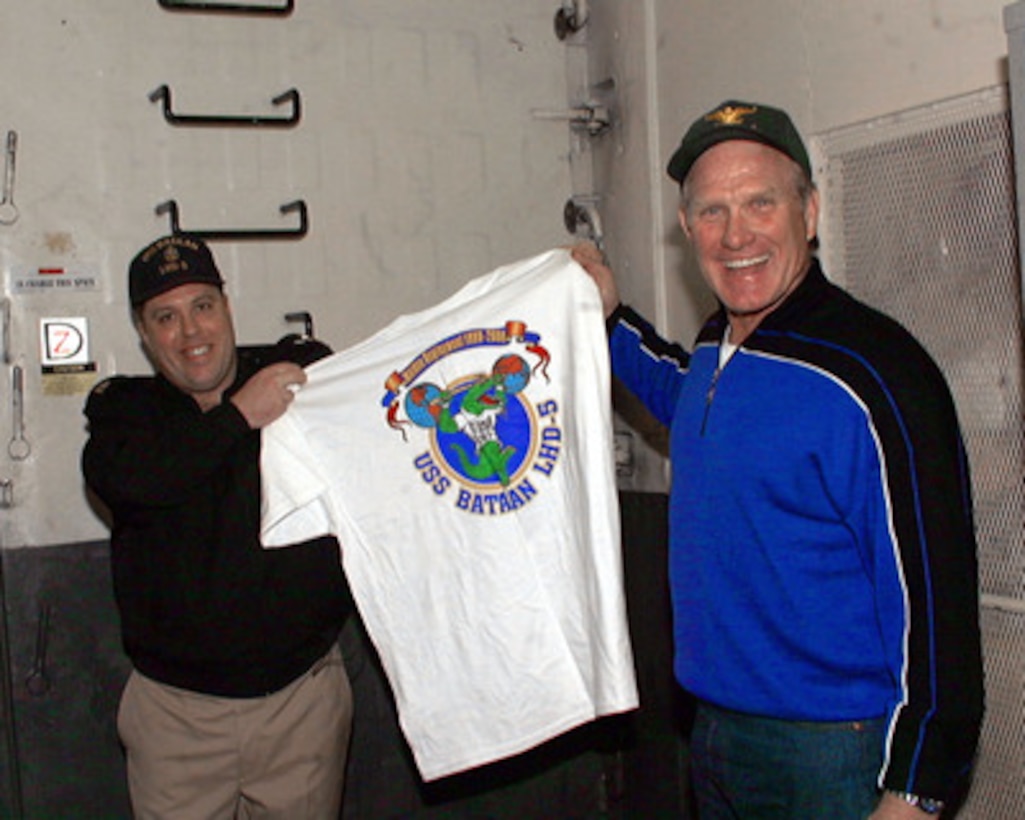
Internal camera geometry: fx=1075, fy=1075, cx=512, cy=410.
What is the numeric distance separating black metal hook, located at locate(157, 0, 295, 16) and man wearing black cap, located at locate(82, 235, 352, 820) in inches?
33.3

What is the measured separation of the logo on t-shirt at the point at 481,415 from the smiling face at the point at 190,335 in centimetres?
47

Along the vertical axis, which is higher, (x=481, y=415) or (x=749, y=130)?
(x=749, y=130)

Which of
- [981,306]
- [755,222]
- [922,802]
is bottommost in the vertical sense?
[922,802]

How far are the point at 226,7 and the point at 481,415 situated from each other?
156cm

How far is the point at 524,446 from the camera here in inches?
83.7

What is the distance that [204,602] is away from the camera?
2.31 m

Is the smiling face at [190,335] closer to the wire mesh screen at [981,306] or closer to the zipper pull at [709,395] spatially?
the zipper pull at [709,395]

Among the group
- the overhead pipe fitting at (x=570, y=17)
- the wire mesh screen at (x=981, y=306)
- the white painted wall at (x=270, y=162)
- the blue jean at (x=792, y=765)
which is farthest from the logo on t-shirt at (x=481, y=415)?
the overhead pipe fitting at (x=570, y=17)

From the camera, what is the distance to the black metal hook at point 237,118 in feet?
9.50

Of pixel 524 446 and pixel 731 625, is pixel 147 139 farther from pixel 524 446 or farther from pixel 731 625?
pixel 731 625

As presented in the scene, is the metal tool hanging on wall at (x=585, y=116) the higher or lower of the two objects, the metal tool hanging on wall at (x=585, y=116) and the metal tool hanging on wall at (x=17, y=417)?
the higher

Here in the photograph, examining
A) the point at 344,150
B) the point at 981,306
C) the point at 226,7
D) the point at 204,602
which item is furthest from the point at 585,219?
the point at 204,602

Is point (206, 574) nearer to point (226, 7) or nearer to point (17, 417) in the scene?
point (17, 417)

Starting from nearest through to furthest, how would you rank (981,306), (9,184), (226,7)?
1. (981,306)
2. (9,184)
3. (226,7)
